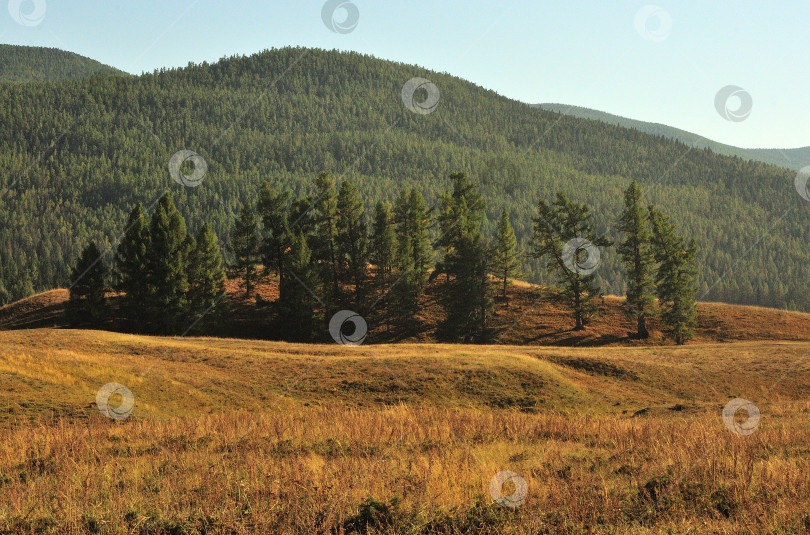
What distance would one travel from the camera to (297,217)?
69.5m

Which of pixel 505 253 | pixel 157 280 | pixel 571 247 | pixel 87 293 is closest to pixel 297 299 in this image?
pixel 157 280

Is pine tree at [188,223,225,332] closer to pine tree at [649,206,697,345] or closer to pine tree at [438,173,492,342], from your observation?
pine tree at [438,173,492,342]

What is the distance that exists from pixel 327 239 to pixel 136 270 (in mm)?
21824

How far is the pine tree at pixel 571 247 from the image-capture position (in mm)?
68425

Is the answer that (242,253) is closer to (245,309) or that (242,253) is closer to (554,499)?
(245,309)

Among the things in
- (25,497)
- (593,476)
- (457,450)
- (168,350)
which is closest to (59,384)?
(168,350)

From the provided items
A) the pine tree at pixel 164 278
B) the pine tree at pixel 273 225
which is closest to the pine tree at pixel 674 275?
the pine tree at pixel 273 225

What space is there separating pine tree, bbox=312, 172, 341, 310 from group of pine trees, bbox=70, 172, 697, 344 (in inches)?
6.5

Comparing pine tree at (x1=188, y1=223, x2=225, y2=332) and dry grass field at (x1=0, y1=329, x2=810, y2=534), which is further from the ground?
pine tree at (x1=188, y1=223, x2=225, y2=332)

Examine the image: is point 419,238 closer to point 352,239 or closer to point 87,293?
point 352,239

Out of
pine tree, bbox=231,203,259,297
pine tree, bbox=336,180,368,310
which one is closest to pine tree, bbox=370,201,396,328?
pine tree, bbox=336,180,368,310

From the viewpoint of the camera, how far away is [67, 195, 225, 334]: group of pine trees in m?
62.2

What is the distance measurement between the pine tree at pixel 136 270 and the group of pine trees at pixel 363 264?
13 centimetres

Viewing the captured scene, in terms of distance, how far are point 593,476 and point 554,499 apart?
2.03m
